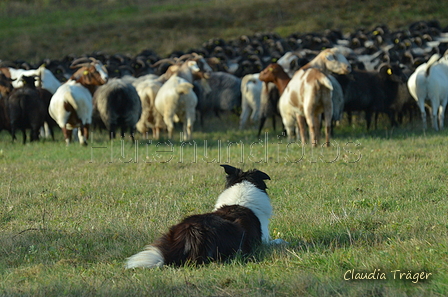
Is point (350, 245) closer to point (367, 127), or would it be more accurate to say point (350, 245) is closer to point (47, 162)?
point (47, 162)

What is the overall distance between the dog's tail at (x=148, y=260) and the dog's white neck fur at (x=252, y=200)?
932 millimetres

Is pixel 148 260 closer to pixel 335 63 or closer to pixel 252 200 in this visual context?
pixel 252 200

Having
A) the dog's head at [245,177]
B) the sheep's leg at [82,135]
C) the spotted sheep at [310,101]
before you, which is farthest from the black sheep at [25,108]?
the dog's head at [245,177]

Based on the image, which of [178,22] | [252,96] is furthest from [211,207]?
[178,22]

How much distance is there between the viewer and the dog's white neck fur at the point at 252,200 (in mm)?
5645

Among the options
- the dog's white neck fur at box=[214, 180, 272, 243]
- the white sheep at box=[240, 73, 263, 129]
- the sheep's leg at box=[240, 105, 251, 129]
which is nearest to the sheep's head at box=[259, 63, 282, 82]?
the white sheep at box=[240, 73, 263, 129]

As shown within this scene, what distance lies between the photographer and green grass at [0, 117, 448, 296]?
4.47 meters

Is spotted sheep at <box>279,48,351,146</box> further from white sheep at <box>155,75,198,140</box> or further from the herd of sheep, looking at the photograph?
white sheep at <box>155,75,198,140</box>

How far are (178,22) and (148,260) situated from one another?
41.6 meters

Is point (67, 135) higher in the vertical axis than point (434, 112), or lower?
lower

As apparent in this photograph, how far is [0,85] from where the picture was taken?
57.0 feet

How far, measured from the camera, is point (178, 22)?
4531 cm

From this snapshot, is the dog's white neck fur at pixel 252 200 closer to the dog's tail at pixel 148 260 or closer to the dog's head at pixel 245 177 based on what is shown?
the dog's head at pixel 245 177

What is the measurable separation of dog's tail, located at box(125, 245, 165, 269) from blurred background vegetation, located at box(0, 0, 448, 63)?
112ft
